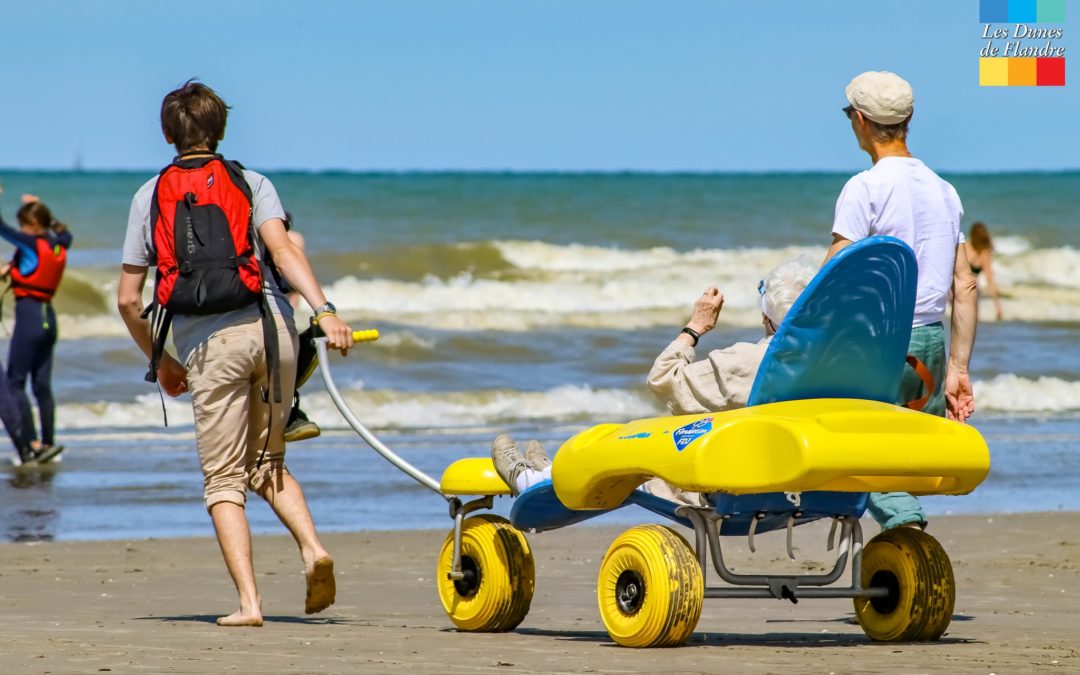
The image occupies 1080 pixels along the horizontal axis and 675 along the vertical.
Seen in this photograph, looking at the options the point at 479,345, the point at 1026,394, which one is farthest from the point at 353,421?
the point at 479,345

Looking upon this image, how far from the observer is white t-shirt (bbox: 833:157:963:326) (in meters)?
5.22

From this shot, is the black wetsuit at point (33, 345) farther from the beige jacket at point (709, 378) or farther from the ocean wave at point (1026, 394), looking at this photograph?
the ocean wave at point (1026, 394)

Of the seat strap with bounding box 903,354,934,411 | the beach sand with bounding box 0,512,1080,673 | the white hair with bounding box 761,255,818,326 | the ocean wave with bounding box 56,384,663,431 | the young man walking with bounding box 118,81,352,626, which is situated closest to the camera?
the beach sand with bounding box 0,512,1080,673

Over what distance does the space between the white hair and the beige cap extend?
0.61m

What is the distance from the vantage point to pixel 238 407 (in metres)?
5.25

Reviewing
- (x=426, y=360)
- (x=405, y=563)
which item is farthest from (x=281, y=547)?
(x=426, y=360)

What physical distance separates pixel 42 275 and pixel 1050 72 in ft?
27.3

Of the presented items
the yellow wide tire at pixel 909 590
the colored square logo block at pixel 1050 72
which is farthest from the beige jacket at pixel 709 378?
the colored square logo block at pixel 1050 72

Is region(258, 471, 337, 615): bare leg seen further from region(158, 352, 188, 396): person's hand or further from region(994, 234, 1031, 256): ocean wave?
region(994, 234, 1031, 256): ocean wave

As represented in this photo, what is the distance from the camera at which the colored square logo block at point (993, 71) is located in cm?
1292

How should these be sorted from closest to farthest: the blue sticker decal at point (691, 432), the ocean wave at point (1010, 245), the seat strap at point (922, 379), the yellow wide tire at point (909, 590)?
the blue sticker decal at point (691, 432) → the yellow wide tire at point (909, 590) → the seat strap at point (922, 379) → the ocean wave at point (1010, 245)

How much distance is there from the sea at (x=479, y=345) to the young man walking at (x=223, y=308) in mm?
3509

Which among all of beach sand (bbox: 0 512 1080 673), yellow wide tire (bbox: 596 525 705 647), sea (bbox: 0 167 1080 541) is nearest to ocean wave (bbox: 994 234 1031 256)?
sea (bbox: 0 167 1080 541)

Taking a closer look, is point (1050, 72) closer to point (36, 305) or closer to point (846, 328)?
point (36, 305)
